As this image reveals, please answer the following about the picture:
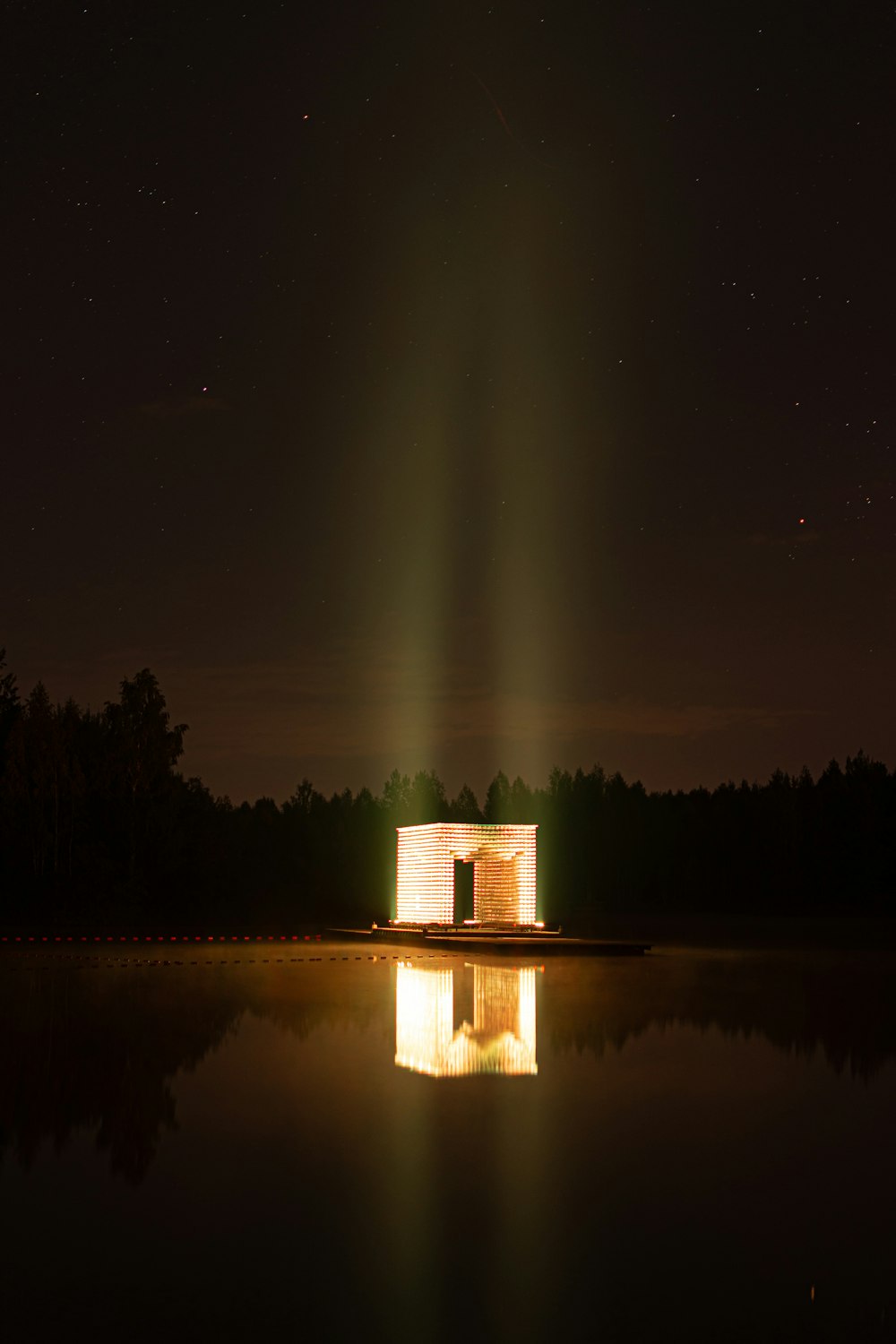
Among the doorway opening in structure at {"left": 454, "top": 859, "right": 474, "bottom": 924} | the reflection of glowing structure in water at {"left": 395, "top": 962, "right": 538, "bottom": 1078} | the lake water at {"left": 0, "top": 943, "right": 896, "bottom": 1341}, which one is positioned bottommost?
the lake water at {"left": 0, "top": 943, "right": 896, "bottom": 1341}

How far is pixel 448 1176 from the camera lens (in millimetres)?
6277

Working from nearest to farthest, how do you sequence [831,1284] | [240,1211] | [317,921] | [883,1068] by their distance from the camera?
[831,1284]
[240,1211]
[883,1068]
[317,921]

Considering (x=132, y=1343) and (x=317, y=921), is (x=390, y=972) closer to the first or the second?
(x=132, y=1343)

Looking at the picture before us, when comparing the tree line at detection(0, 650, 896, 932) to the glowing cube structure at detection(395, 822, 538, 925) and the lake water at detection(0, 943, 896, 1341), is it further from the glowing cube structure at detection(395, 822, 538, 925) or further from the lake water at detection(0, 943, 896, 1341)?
the lake water at detection(0, 943, 896, 1341)

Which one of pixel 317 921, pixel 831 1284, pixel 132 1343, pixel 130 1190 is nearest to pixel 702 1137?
pixel 831 1284

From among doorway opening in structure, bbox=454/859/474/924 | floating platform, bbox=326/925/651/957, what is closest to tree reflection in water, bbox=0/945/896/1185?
floating platform, bbox=326/925/651/957

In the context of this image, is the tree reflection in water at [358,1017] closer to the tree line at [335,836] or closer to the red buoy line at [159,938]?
the red buoy line at [159,938]

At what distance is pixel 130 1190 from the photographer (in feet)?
19.2

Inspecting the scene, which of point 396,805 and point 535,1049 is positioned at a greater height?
point 396,805

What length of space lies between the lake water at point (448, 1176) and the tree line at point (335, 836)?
2989 centimetres

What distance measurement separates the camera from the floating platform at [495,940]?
25.9m

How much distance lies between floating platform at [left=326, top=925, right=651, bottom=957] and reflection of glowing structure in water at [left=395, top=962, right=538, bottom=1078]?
6.87 meters

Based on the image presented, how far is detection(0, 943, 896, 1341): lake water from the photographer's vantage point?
4363 mm

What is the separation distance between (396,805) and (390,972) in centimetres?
7943
